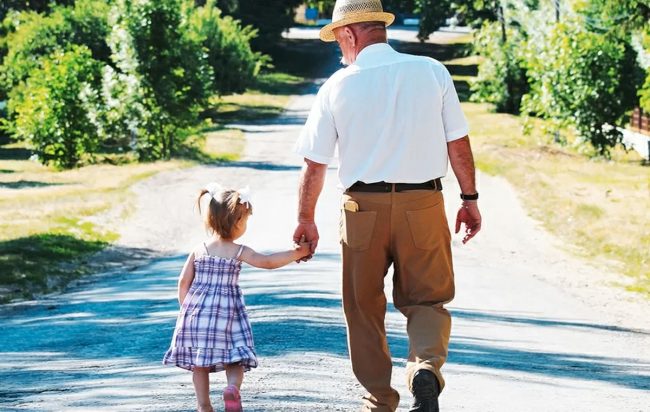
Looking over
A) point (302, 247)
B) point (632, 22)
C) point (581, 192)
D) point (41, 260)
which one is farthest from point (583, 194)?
point (302, 247)

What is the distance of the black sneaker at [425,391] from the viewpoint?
19.1 ft

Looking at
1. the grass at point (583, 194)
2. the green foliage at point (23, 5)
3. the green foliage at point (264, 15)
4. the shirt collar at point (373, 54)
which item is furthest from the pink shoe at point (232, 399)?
the green foliage at point (264, 15)

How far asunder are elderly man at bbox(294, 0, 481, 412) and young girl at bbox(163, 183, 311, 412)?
0.32 m

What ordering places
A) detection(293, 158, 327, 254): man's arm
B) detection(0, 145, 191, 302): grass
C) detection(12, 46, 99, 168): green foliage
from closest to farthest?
detection(293, 158, 327, 254): man's arm
detection(0, 145, 191, 302): grass
detection(12, 46, 99, 168): green foliage

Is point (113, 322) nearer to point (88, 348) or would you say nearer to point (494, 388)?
point (88, 348)

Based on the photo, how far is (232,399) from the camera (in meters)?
6.09

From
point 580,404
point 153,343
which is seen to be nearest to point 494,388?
point 580,404

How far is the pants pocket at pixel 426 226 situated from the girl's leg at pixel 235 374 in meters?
1.06

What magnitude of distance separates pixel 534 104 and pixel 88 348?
988 inches

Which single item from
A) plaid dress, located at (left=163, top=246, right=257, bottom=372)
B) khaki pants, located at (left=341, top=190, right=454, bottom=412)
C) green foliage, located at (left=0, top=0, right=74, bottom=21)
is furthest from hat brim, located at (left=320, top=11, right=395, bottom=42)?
green foliage, located at (left=0, top=0, right=74, bottom=21)

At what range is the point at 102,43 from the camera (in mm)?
45250

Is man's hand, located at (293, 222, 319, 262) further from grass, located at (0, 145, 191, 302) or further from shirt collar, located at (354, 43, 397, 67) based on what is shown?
grass, located at (0, 145, 191, 302)

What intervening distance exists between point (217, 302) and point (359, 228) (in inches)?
31.2

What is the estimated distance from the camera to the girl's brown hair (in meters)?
6.37
